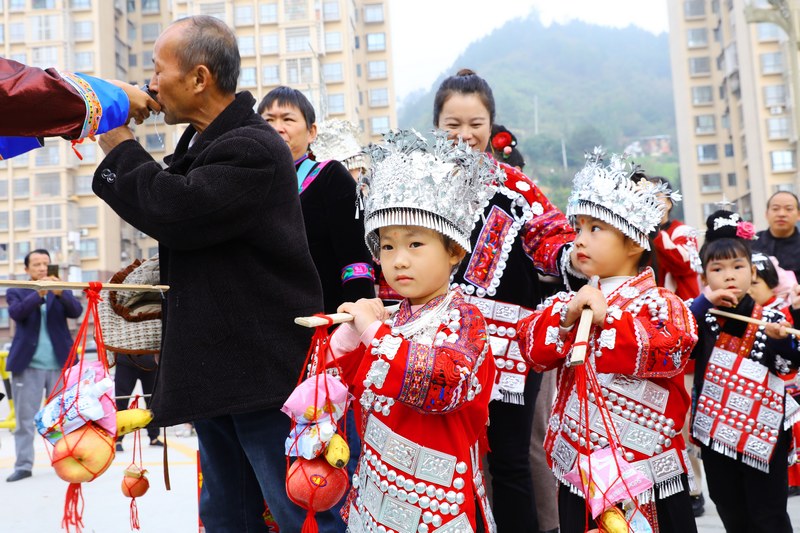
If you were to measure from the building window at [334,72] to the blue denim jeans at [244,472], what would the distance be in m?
51.6

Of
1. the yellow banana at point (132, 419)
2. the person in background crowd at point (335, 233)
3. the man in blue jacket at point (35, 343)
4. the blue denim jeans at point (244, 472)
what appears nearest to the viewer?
the yellow banana at point (132, 419)

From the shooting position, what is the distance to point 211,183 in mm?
2504

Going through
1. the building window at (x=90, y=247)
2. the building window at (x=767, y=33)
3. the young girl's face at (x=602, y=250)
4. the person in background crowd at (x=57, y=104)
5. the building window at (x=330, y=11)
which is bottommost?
the young girl's face at (x=602, y=250)

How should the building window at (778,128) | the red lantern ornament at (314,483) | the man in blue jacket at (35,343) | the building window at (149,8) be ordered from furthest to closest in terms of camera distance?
the building window at (149,8), the building window at (778,128), the man in blue jacket at (35,343), the red lantern ornament at (314,483)

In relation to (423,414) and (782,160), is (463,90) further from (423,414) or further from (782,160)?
(782,160)

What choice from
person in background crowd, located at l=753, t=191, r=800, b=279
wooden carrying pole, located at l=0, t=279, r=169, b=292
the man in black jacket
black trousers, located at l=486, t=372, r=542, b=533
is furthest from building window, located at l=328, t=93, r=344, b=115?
wooden carrying pole, located at l=0, t=279, r=169, b=292

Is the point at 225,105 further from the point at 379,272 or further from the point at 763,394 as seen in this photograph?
the point at 763,394

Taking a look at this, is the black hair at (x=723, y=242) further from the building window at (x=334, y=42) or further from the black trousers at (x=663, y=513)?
the building window at (x=334, y=42)

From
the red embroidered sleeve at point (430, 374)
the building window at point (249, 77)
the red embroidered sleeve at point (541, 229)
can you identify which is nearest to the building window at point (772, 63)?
the building window at point (249, 77)

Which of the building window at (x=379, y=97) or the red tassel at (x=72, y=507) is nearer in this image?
the red tassel at (x=72, y=507)

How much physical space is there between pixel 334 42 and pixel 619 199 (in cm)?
5220

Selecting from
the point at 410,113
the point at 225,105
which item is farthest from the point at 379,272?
the point at 410,113

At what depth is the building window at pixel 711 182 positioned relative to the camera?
56.2 metres

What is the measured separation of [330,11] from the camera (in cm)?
5372
